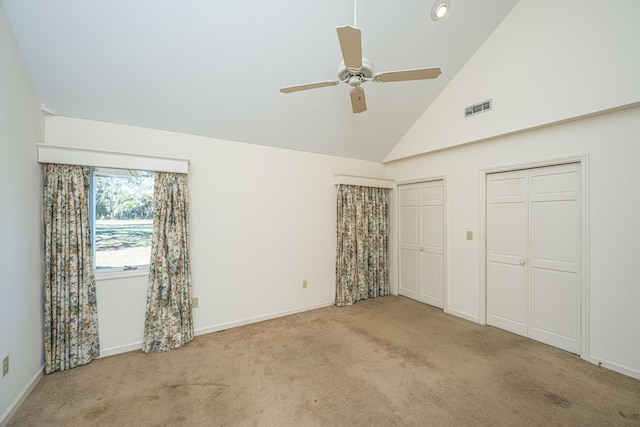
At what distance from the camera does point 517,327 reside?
3.10 metres

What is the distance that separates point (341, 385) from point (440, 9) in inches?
145

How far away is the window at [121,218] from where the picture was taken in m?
2.70

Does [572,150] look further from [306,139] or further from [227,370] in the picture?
[227,370]

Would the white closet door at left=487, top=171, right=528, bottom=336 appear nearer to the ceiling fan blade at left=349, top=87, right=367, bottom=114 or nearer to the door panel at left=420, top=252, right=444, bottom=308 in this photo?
the door panel at left=420, top=252, right=444, bottom=308

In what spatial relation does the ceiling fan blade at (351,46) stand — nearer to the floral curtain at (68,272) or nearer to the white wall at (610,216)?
the white wall at (610,216)

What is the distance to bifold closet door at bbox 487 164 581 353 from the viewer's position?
2693 mm

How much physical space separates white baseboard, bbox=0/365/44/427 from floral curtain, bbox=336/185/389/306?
10.9 feet

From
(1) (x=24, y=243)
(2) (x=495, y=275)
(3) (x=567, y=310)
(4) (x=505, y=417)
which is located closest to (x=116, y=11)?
(1) (x=24, y=243)

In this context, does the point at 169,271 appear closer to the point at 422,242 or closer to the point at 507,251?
the point at 422,242

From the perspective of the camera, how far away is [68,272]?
2.41 metres

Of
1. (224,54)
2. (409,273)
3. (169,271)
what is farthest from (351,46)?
(409,273)

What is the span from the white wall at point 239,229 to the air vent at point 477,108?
76.8 inches

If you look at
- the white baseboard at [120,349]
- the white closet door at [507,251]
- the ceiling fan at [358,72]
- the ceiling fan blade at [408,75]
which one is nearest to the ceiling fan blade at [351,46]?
the ceiling fan at [358,72]

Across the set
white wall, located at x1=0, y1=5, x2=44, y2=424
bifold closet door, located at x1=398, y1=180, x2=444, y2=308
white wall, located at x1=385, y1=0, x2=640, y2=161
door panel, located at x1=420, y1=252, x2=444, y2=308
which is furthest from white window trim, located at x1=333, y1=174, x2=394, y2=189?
white wall, located at x1=0, y1=5, x2=44, y2=424
